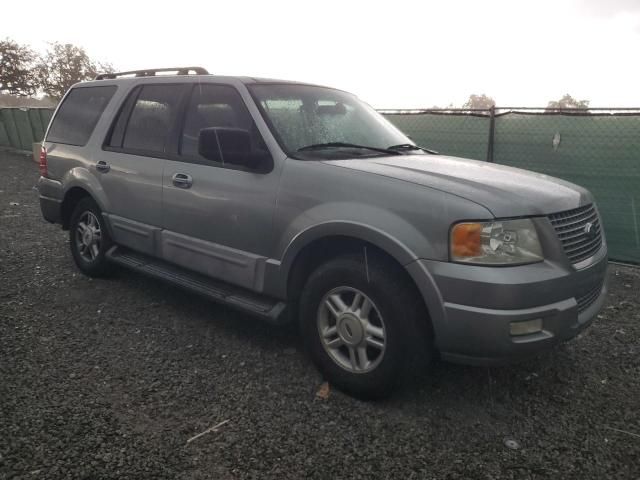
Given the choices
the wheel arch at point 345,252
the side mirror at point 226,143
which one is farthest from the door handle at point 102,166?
the wheel arch at point 345,252

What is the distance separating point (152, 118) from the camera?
3920 mm

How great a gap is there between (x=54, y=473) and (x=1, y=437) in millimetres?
438

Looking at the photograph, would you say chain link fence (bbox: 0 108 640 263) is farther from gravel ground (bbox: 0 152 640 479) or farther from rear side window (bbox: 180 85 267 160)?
rear side window (bbox: 180 85 267 160)

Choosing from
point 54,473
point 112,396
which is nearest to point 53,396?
point 112,396

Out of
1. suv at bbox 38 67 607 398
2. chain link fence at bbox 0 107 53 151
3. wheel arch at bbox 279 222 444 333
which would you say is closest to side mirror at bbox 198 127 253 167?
suv at bbox 38 67 607 398

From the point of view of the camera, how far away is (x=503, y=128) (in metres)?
6.10

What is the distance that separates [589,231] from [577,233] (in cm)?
18

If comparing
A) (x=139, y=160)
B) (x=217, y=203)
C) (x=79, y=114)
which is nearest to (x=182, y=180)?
(x=217, y=203)

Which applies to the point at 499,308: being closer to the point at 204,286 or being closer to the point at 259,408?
the point at 259,408

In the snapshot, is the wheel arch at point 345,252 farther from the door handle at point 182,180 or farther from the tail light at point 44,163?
the tail light at point 44,163

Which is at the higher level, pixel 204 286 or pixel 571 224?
pixel 571 224

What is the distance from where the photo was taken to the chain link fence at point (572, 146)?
5.34 meters

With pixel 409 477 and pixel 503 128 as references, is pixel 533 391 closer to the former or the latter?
pixel 409 477

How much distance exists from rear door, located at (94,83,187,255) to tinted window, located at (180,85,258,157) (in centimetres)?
15
